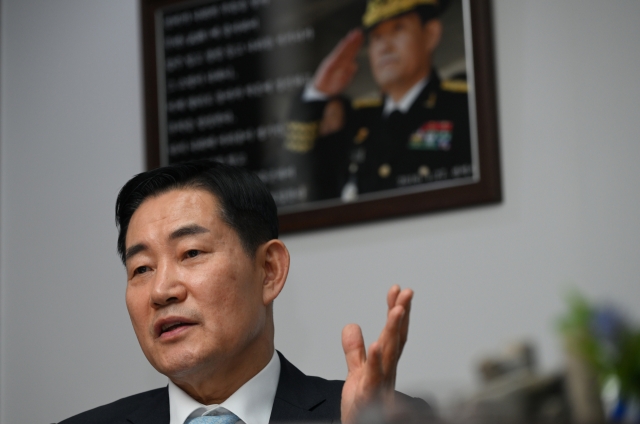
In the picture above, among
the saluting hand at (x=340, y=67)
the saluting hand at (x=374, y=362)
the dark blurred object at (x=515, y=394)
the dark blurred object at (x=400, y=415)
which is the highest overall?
the saluting hand at (x=340, y=67)

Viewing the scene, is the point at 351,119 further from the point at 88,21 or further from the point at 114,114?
the point at 88,21

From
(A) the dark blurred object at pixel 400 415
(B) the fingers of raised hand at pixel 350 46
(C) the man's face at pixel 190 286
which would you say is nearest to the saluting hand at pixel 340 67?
(B) the fingers of raised hand at pixel 350 46

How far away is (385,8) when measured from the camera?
90.9 inches

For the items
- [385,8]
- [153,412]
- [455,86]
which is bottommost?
[153,412]

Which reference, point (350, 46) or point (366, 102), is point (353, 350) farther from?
point (350, 46)

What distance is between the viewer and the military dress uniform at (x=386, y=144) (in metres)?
2.18

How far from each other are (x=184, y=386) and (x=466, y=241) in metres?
0.86

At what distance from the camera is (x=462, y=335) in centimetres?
214

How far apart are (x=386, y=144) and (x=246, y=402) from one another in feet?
3.00

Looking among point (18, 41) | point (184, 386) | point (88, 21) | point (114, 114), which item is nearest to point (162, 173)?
point (184, 386)

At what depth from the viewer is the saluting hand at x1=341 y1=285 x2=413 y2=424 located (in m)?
1.14

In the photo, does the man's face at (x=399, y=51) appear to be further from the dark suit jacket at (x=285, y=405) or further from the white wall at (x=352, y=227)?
the dark suit jacket at (x=285, y=405)

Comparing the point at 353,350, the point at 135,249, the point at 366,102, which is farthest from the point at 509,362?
the point at 366,102

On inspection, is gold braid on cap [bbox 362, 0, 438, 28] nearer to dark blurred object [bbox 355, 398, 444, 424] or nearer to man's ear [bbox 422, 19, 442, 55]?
man's ear [bbox 422, 19, 442, 55]
